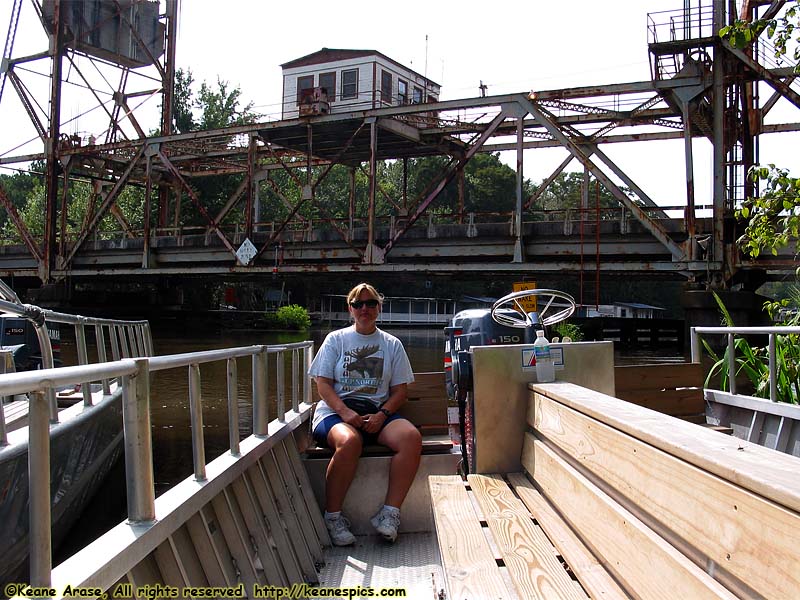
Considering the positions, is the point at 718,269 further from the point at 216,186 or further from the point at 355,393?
the point at 216,186

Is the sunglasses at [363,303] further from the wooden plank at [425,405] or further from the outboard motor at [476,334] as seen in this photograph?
the wooden plank at [425,405]

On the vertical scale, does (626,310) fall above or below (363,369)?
below

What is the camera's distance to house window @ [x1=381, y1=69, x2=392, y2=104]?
44125 mm

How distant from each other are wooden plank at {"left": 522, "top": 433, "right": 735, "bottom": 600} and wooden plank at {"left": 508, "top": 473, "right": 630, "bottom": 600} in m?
0.03

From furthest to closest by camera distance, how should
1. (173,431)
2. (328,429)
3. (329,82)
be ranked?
1. (329,82)
2. (173,431)
3. (328,429)

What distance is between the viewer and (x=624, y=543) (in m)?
2.47

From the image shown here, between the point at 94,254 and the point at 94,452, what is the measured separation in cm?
3194

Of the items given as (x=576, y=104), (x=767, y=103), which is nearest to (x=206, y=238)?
(x=576, y=104)

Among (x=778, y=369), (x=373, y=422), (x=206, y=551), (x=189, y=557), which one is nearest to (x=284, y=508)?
(x=373, y=422)

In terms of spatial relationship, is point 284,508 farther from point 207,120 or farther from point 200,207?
point 207,120

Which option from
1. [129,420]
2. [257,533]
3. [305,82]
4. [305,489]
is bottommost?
[305,489]

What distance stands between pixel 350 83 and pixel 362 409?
4087 centimetres

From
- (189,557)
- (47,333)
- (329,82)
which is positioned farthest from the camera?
(329,82)

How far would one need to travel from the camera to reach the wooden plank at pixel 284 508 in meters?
4.74
